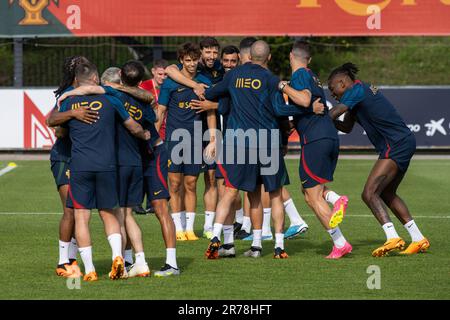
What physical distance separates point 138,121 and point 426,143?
56.0ft

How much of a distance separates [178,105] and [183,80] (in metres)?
0.52

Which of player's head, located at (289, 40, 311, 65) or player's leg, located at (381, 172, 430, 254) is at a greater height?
player's head, located at (289, 40, 311, 65)

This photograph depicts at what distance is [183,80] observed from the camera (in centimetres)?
1311

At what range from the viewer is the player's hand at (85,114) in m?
9.83

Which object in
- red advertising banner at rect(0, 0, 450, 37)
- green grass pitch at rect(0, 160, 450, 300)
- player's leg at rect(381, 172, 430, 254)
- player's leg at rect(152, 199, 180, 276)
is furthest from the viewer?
red advertising banner at rect(0, 0, 450, 37)

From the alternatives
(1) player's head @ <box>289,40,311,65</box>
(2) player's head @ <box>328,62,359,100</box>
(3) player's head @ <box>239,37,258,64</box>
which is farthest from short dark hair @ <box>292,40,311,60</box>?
(3) player's head @ <box>239,37,258,64</box>

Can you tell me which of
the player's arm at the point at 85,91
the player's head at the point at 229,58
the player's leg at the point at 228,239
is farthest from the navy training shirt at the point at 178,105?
the player's arm at the point at 85,91

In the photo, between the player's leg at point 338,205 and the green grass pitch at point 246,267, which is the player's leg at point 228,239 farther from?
the player's leg at point 338,205

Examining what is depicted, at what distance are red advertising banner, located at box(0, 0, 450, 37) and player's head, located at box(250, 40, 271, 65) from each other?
15.7 m

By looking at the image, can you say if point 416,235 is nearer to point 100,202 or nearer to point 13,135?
point 100,202

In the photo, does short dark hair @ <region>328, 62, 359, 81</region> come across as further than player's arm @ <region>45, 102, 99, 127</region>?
Yes

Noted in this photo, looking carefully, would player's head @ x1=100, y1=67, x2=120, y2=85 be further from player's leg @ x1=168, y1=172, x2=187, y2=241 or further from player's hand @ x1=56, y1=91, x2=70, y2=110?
player's leg @ x1=168, y1=172, x2=187, y2=241

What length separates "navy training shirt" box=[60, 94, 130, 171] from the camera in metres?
9.88

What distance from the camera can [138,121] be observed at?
408 inches
